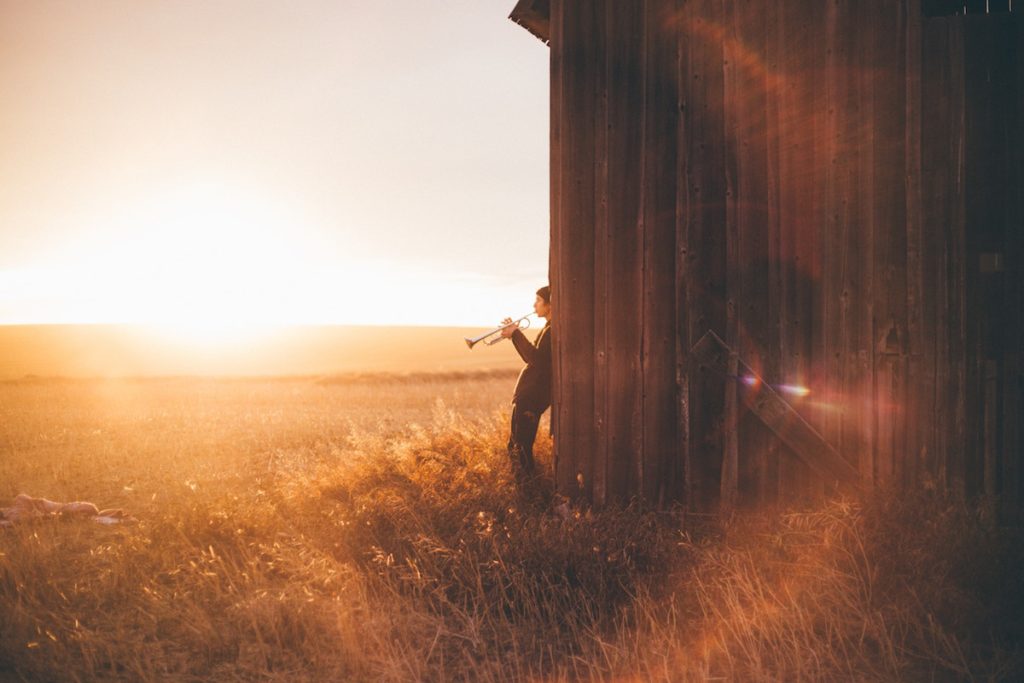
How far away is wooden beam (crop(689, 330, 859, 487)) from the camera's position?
4.75 metres

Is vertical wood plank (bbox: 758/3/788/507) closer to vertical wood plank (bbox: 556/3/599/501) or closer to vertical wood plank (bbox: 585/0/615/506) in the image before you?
vertical wood plank (bbox: 585/0/615/506)

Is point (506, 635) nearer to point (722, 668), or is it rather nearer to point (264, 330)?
point (722, 668)

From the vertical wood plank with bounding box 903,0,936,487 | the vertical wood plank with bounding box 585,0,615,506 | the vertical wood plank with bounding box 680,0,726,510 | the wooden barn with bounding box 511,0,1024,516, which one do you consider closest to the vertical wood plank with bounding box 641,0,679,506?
the wooden barn with bounding box 511,0,1024,516

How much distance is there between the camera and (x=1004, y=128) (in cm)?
455

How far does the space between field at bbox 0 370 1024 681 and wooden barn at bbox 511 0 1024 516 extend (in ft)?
1.85

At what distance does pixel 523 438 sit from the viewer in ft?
20.7

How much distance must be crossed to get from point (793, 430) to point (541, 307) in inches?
104

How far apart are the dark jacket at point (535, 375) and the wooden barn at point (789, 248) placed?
761 millimetres

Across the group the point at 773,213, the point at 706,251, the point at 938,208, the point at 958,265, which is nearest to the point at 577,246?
the point at 706,251

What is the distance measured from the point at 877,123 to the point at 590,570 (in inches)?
151

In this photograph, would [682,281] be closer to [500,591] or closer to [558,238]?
[558,238]

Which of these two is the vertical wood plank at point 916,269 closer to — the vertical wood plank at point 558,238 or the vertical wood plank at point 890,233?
the vertical wood plank at point 890,233

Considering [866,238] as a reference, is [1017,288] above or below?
below

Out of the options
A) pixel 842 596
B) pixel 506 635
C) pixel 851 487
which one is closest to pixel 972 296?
pixel 851 487
